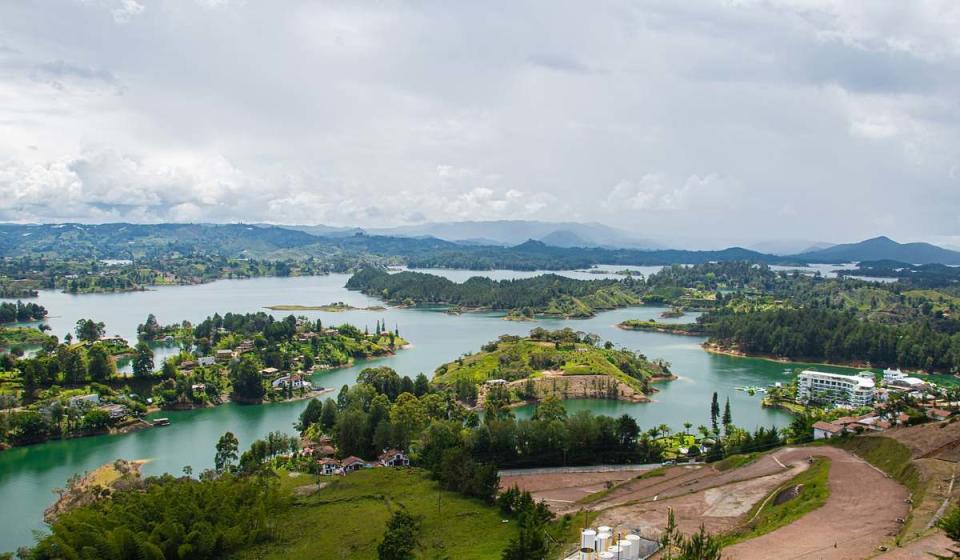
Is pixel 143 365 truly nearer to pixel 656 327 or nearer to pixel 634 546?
pixel 634 546

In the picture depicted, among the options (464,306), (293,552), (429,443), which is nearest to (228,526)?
(293,552)

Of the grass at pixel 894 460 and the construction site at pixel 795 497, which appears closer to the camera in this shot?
the construction site at pixel 795 497

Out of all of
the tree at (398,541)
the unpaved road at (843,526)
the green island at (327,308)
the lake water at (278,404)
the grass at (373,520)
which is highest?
the unpaved road at (843,526)

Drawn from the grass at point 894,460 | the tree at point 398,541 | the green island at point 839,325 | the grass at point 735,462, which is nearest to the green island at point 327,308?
the green island at point 839,325

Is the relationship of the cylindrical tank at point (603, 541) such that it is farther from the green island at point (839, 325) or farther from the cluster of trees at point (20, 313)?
the cluster of trees at point (20, 313)

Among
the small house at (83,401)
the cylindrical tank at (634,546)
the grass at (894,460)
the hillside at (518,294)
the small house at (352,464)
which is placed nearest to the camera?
the cylindrical tank at (634,546)

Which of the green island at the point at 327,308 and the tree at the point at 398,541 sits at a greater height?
the tree at the point at 398,541

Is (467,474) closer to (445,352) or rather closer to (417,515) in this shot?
(417,515)
